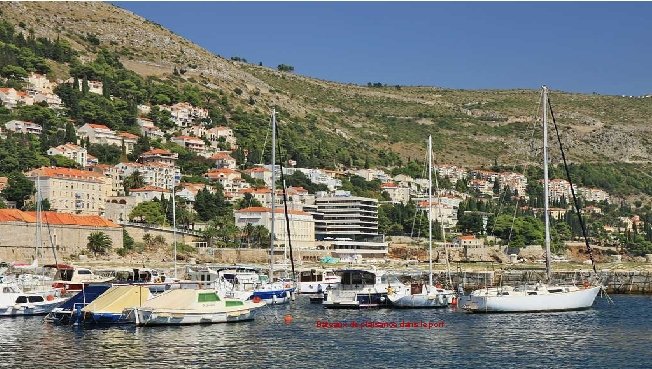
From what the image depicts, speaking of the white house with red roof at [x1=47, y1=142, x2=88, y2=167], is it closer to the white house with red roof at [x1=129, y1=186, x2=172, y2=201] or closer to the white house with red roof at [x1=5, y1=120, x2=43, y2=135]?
the white house with red roof at [x1=5, y1=120, x2=43, y2=135]

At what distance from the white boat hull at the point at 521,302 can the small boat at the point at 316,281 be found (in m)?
17.9

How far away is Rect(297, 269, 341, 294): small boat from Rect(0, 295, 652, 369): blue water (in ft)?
60.7

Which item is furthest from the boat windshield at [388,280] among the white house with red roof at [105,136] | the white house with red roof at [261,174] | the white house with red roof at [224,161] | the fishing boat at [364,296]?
the white house with red roof at [224,161]

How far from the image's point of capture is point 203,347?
44.0 m

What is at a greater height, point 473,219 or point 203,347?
point 473,219

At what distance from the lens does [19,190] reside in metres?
139

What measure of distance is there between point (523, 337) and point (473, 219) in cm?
12861

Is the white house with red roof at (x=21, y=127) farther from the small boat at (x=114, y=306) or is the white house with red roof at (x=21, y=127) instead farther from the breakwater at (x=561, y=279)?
the small boat at (x=114, y=306)

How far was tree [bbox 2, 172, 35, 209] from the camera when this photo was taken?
139 metres

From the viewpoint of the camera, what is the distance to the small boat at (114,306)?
5150cm

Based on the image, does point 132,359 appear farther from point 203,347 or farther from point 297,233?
point 297,233

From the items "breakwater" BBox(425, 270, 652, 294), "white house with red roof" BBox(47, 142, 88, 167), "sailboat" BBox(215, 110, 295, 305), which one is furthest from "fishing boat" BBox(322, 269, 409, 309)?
"white house with red roof" BBox(47, 142, 88, 167)

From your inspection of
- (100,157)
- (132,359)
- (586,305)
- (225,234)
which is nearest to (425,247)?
(225,234)

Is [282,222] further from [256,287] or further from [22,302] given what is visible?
[22,302]
